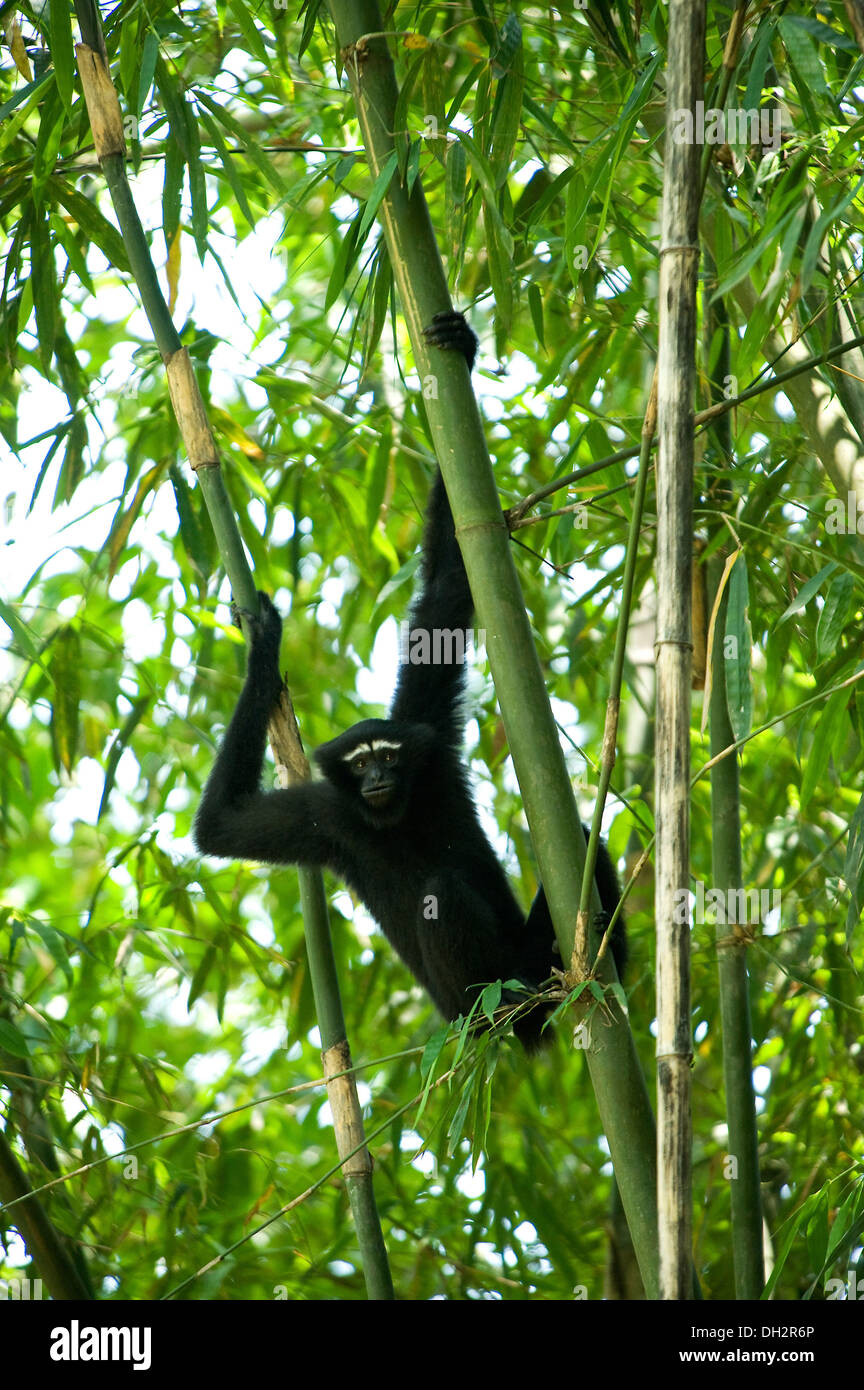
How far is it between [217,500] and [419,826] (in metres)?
1.49

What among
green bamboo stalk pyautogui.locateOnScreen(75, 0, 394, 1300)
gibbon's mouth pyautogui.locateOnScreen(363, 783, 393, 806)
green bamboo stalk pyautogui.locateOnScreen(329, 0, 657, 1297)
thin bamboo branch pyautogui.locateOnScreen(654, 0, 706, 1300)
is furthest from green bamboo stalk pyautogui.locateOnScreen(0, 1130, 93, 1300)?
thin bamboo branch pyautogui.locateOnScreen(654, 0, 706, 1300)

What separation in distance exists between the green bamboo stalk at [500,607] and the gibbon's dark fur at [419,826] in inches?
35.4

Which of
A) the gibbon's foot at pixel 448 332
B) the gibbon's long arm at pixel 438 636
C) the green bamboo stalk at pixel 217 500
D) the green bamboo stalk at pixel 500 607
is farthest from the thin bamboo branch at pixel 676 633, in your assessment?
the gibbon's long arm at pixel 438 636

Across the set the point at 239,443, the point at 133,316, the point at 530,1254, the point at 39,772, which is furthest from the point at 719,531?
the point at 39,772

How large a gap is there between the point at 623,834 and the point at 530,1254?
61.3 inches

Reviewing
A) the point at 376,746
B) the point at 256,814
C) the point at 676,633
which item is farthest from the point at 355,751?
the point at 676,633

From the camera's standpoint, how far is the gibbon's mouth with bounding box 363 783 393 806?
12.6ft

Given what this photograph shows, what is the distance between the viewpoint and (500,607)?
8.84 ft

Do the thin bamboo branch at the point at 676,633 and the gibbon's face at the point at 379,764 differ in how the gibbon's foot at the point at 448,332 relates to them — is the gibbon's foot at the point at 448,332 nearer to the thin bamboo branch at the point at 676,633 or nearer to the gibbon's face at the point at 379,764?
the thin bamboo branch at the point at 676,633

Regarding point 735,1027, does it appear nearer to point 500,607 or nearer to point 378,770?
point 378,770

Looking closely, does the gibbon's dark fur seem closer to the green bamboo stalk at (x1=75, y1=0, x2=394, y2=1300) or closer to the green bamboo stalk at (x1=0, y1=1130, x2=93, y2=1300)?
the green bamboo stalk at (x1=75, y1=0, x2=394, y2=1300)

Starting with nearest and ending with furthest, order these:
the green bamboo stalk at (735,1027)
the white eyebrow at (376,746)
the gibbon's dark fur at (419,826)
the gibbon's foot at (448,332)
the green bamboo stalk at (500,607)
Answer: the green bamboo stalk at (500,607)
the gibbon's foot at (448,332)
the green bamboo stalk at (735,1027)
the gibbon's dark fur at (419,826)
the white eyebrow at (376,746)

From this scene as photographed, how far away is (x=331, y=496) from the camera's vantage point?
4.77 m

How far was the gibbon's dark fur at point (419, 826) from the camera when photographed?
3.78 metres
